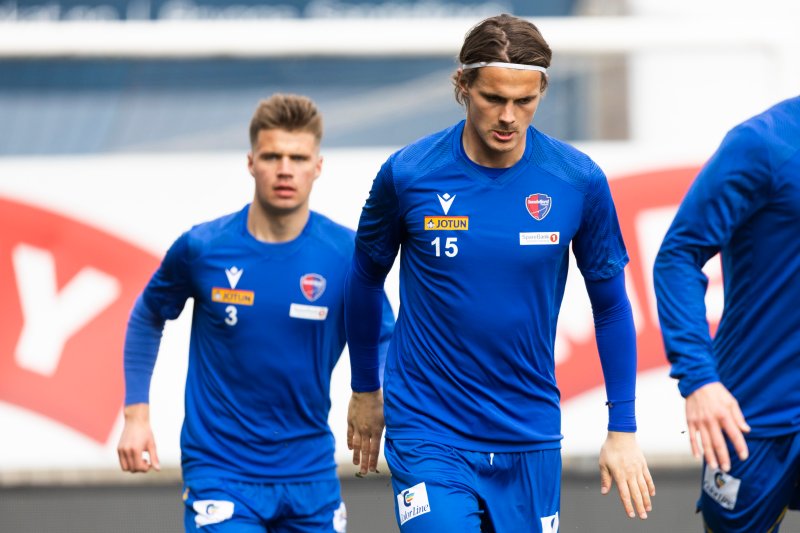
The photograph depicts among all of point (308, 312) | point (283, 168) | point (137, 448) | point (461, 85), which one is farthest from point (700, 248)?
point (137, 448)

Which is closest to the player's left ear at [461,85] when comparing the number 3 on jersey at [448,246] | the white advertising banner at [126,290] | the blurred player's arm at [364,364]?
the number 3 on jersey at [448,246]

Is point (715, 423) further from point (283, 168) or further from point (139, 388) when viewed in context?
point (139, 388)

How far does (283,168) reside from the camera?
5.02 m

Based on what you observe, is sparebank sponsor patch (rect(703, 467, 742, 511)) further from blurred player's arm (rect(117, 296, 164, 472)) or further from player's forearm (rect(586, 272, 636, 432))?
blurred player's arm (rect(117, 296, 164, 472))

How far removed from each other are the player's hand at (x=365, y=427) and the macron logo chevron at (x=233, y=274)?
0.73 m

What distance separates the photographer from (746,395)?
12.4ft

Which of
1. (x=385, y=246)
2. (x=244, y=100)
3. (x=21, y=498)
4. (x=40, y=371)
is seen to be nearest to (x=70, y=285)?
(x=40, y=371)

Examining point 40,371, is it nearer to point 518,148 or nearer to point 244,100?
point 244,100

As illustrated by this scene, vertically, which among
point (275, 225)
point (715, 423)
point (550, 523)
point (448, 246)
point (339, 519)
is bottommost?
point (339, 519)

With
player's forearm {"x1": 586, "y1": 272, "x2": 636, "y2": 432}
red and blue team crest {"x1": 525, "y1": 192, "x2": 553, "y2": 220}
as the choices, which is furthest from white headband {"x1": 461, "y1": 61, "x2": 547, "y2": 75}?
player's forearm {"x1": 586, "y1": 272, "x2": 636, "y2": 432}

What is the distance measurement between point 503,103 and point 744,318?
91cm

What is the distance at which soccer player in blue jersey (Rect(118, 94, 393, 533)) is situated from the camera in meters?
4.82

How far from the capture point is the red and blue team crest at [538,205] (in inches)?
157

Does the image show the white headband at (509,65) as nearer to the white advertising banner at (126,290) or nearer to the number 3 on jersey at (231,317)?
the number 3 on jersey at (231,317)
